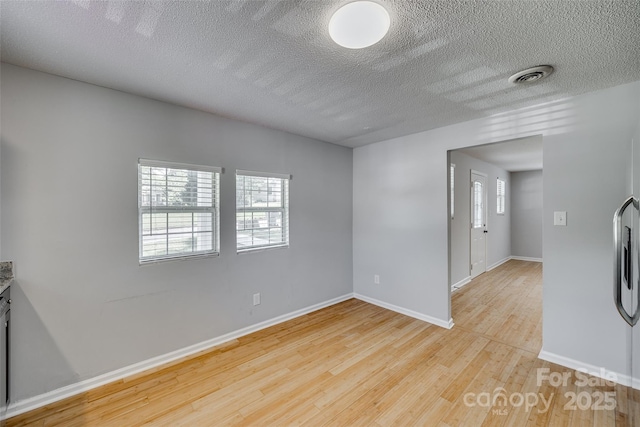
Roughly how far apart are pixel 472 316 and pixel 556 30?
3193 millimetres

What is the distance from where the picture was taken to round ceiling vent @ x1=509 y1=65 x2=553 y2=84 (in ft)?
6.10

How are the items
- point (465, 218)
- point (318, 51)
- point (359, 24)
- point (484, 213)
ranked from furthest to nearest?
point (484, 213) → point (465, 218) → point (318, 51) → point (359, 24)

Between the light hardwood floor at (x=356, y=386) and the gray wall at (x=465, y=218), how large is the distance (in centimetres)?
160

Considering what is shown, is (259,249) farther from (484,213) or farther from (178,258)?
(484,213)

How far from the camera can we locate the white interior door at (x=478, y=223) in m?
5.30

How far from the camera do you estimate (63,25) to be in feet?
4.75

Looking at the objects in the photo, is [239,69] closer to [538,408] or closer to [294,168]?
[294,168]

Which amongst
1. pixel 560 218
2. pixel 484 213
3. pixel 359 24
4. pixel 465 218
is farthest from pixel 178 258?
pixel 484 213

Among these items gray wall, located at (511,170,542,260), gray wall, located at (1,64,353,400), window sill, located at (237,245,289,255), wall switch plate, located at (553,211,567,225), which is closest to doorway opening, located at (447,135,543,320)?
gray wall, located at (511,170,542,260)

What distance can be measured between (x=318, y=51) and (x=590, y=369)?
3.36 metres

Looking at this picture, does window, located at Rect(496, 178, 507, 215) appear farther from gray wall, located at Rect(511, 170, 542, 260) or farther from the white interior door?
the white interior door

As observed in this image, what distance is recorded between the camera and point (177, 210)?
2543 millimetres

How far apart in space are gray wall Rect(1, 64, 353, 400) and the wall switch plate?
9.90 feet

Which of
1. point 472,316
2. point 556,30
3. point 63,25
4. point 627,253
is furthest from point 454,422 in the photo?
point 63,25
